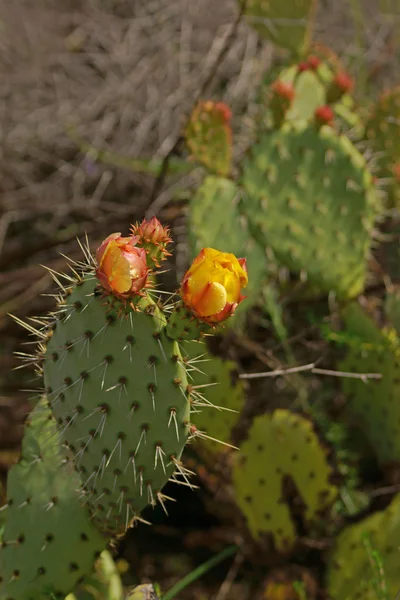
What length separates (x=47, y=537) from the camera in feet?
3.83

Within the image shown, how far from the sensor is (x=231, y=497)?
1746 millimetres

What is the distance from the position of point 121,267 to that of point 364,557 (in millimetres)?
989

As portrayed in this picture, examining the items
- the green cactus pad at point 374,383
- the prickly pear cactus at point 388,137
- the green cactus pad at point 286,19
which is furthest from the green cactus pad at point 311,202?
the green cactus pad at point 286,19

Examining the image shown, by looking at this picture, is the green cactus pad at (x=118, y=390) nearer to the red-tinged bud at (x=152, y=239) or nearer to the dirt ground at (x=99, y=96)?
the red-tinged bud at (x=152, y=239)

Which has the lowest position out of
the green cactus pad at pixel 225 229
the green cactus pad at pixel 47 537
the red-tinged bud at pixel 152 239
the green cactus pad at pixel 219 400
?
the green cactus pad at pixel 219 400

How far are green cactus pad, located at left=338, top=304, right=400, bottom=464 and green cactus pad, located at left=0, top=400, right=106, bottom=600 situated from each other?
2.71 feet

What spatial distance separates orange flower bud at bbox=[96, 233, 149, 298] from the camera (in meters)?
0.88

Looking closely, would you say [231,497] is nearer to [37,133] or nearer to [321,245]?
[321,245]

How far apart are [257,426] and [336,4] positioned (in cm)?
210

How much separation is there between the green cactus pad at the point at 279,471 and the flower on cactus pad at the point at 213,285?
2.55ft

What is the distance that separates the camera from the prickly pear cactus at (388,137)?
2.08 metres

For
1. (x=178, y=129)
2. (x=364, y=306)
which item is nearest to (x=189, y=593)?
(x=364, y=306)

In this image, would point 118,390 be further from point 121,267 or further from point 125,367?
point 121,267

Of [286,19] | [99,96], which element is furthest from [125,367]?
[99,96]
